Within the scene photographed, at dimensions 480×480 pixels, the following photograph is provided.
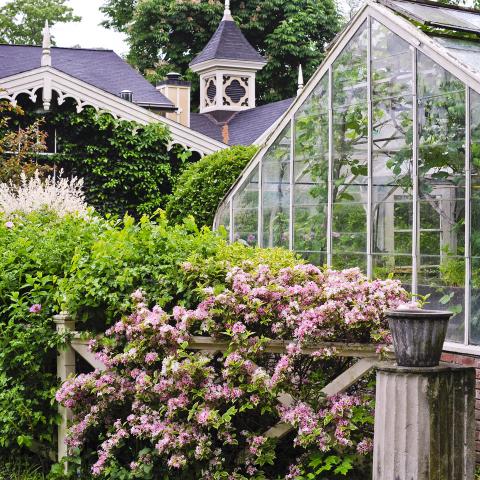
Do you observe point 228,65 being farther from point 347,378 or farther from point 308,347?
point 347,378

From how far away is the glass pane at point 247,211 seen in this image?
42.3ft

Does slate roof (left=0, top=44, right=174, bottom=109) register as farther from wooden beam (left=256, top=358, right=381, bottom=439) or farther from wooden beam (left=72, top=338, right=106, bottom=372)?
wooden beam (left=256, top=358, right=381, bottom=439)

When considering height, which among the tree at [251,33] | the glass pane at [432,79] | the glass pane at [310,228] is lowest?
the glass pane at [310,228]

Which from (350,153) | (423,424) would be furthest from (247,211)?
(423,424)

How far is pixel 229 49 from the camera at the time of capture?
30375mm

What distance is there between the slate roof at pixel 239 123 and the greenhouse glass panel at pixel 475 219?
1648 centimetres

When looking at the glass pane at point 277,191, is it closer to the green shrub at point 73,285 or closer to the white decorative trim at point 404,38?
the white decorative trim at point 404,38

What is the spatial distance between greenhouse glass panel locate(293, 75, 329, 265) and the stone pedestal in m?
5.29

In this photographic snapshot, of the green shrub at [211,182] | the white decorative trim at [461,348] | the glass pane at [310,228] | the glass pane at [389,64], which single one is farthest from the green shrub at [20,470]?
the green shrub at [211,182]

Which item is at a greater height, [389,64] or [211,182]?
[389,64]

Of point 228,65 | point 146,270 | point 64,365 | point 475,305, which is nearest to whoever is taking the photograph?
point 146,270

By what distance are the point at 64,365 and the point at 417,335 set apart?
2.87 m

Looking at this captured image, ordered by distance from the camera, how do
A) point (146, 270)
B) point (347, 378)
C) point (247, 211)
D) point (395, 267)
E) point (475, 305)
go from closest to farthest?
point (347, 378) < point (146, 270) < point (475, 305) < point (395, 267) < point (247, 211)

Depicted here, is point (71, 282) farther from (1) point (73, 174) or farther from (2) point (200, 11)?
(2) point (200, 11)
